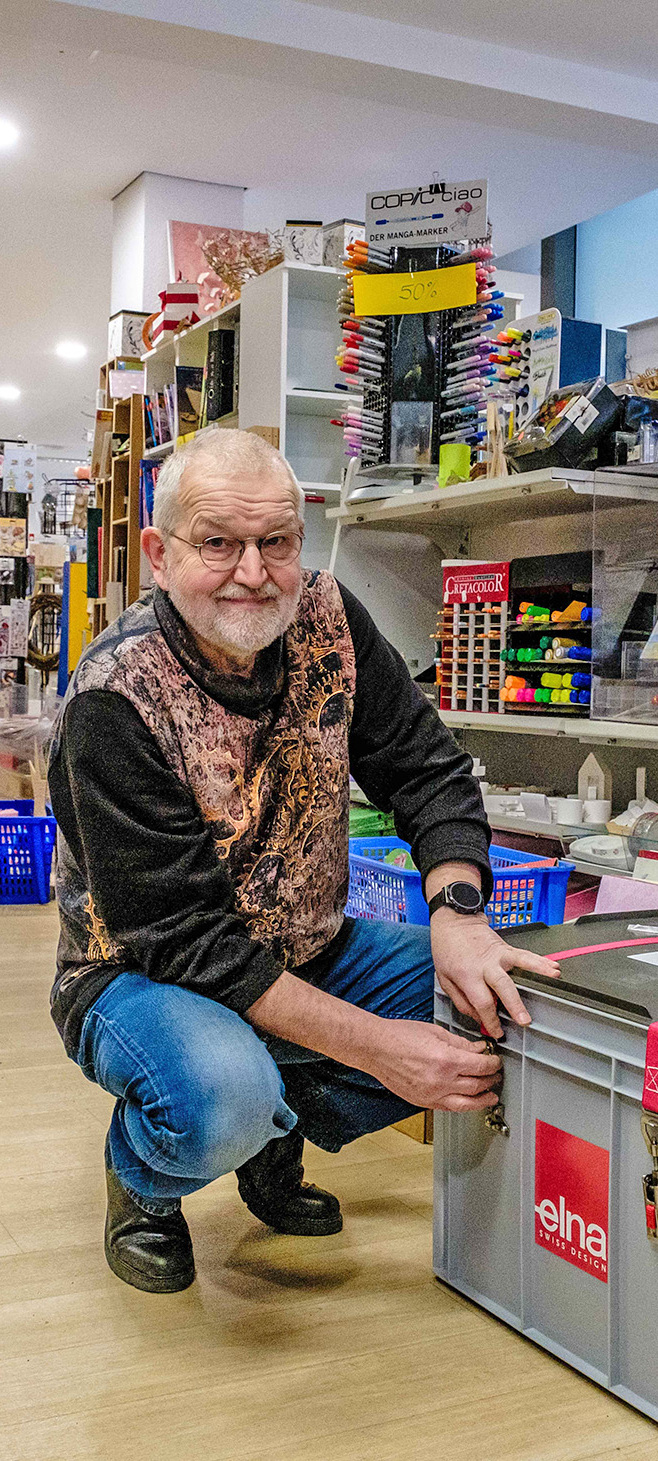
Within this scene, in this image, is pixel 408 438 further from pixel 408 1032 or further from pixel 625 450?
pixel 408 1032

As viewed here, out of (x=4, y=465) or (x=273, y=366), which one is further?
(x=4, y=465)

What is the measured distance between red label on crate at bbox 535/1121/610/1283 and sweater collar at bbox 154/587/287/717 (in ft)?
2.18

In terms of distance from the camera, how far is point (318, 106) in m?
6.28

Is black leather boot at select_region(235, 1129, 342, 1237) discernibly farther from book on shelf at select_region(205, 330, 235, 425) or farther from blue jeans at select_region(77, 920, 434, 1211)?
book on shelf at select_region(205, 330, 235, 425)

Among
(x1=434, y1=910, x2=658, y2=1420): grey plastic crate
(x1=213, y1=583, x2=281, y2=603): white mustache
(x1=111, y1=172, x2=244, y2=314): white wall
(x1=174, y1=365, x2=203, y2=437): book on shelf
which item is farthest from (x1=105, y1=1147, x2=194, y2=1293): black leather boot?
(x1=111, y1=172, x2=244, y2=314): white wall

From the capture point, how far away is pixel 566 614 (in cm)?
281

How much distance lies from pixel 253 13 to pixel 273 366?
6.86 feet

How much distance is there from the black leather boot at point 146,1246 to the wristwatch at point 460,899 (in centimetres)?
57

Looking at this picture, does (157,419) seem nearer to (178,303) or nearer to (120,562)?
(178,303)

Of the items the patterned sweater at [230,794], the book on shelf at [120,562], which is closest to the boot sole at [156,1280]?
the patterned sweater at [230,794]

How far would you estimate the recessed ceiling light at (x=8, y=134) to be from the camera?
21.5 feet

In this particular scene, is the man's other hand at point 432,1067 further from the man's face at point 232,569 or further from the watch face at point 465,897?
the man's face at point 232,569

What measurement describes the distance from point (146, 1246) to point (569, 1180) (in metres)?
0.62

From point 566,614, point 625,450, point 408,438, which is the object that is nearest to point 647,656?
point 566,614
